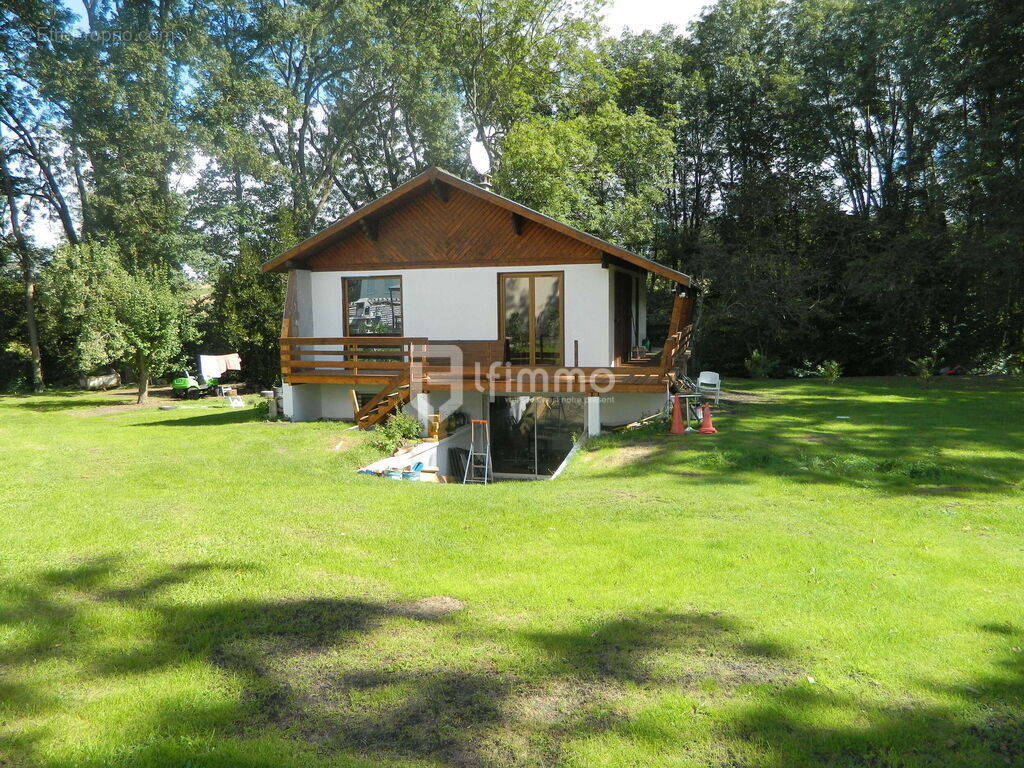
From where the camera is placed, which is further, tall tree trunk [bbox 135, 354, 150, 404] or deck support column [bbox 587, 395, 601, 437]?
tall tree trunk [bbox 135, 354, 150, 404]

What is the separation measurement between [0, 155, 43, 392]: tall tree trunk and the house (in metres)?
16.0

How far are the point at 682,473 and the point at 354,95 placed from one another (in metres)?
27.6

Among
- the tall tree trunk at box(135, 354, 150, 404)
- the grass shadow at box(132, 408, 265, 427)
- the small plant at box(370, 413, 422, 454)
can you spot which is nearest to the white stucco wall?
the grass shadow at box(132, 408, 265, 427)

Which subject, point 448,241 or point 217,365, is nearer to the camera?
point 448,241

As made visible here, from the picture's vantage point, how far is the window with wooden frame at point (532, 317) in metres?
14.5

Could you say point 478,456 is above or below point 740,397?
below

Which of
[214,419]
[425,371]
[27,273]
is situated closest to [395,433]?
[425,371]

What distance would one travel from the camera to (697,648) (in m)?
4.23

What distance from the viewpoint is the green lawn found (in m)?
3.37

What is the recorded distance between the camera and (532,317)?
Answer: 48.2 feet

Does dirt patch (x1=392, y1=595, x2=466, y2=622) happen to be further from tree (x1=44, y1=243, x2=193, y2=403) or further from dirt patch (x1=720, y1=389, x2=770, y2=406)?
tree (x1=44, y1=243, x2=193, y2=403)

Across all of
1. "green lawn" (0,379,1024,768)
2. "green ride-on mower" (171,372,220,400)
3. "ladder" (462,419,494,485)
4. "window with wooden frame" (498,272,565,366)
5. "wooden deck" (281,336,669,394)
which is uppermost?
"window with wooden frame" (498,272,565,366)

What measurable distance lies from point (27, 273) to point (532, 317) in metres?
22.0

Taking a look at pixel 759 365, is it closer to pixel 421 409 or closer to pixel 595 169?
pixel 595 169
